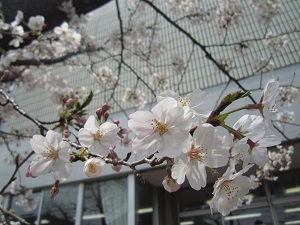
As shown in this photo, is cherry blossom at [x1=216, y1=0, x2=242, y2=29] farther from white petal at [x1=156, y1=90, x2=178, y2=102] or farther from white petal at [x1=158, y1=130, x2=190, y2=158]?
white petal at [x1=158, y1=130, x2=190, y2=158]

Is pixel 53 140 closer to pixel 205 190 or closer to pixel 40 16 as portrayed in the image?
pixel 40 16

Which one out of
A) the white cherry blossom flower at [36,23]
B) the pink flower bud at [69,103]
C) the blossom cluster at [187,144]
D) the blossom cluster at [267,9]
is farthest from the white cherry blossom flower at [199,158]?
the blossom cluster at [267,9]

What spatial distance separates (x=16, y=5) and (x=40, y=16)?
0.19 m

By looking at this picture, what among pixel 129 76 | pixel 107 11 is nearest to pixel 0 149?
pixel 129 76

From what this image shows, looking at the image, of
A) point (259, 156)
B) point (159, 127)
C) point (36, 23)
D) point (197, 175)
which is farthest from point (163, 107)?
point (36, 23)

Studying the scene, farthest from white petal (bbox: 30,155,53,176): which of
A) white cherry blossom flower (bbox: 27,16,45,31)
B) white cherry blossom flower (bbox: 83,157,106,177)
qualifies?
white cherry blossom flower (bbox: 27,16,45,31)

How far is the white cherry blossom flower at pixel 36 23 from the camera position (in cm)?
229

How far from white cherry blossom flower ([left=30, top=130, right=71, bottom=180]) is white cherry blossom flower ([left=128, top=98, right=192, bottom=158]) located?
0.73ft

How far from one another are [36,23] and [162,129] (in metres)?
2.10

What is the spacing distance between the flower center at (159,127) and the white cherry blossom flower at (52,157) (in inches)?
9.8

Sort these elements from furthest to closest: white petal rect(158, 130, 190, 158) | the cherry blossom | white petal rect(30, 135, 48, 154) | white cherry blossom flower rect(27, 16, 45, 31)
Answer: the cherry blossom < white cherry blossom flower rect(27, 16, 45, 31) < white petal rect(30, 135, 48, 154) < white petal rect(158, 130, 190, 158)

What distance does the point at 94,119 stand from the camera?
80 cm

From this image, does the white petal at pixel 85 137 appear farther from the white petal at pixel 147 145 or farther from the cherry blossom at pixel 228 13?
the cherry blossom at pixel 228 13

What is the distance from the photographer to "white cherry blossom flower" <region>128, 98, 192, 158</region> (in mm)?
607
